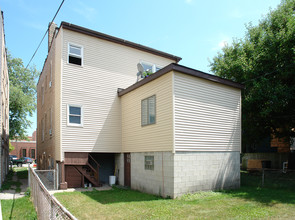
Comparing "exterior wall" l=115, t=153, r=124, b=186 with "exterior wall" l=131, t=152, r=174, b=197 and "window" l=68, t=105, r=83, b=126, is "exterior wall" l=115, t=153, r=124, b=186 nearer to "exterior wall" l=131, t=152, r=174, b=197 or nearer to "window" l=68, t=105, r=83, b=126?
"exterior wall" l=131, t=152, r=174, b=197

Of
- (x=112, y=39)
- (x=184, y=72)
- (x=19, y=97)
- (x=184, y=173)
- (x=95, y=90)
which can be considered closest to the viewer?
(x=184, y=173)

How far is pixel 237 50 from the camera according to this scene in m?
18.3

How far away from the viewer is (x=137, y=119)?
1270 centimetres

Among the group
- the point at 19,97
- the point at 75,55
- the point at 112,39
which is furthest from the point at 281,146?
the point at 19,97

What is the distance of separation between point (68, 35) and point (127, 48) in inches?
142

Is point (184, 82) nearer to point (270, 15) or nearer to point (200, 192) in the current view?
point (200, 192)

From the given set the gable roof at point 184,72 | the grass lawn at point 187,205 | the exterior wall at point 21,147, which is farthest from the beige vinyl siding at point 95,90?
the exterior wall at point 21,147

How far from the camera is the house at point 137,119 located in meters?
10.4

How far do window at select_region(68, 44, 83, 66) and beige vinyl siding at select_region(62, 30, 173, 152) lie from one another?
21cm

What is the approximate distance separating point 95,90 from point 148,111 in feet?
12.2

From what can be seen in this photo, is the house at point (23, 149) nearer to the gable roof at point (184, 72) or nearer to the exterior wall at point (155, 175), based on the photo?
the exterior wall at point (155, 175)

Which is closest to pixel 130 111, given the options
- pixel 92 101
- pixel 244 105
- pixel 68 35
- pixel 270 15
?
pixel 92 101

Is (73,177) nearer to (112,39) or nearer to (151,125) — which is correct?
(151,125)

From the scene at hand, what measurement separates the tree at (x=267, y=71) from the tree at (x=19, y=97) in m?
22.3
